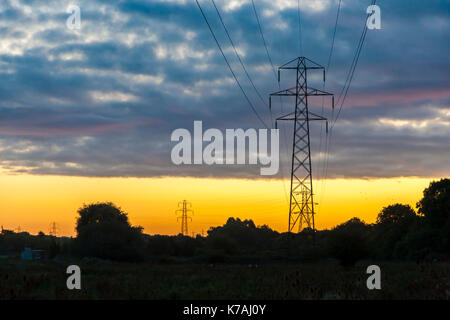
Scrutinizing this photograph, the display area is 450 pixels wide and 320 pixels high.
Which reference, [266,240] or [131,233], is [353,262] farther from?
[266,240]

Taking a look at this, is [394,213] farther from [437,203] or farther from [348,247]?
[348,247]

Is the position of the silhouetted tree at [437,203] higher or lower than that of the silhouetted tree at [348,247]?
higher

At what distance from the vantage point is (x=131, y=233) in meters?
87.6

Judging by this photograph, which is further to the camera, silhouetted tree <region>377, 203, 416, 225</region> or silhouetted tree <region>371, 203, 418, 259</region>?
silhouetted tree <region>377, 203, 416, 225</region>

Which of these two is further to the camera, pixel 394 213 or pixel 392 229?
pixel 394 213

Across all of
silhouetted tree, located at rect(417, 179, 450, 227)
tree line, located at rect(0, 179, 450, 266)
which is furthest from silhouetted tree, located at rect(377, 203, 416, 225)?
silhouetted tree, located at rect(417, 179, 450, 227)

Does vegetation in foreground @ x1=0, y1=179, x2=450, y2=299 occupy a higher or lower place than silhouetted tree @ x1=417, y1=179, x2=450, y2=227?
lower

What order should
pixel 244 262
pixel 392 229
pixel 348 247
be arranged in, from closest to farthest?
1. pixel 348 247
2. pixel 244 262
3. pixel 392 229

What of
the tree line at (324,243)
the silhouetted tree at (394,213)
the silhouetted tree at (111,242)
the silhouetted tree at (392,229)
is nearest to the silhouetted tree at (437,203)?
the tree line at (324,243)

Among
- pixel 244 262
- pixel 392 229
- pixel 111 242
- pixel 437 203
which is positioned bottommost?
pixel 244 262

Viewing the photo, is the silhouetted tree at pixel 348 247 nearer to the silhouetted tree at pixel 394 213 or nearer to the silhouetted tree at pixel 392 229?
the silhouetted tree at pixel 392 229

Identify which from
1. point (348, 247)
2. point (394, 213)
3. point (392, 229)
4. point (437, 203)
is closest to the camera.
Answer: point (348, 247)

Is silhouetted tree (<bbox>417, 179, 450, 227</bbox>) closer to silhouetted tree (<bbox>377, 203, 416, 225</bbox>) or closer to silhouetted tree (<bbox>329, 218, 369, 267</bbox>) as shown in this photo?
silhouetted tree (<bbox>377, 203, 416, 225</bbox>)

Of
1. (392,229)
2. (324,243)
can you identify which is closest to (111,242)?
(324,243)
